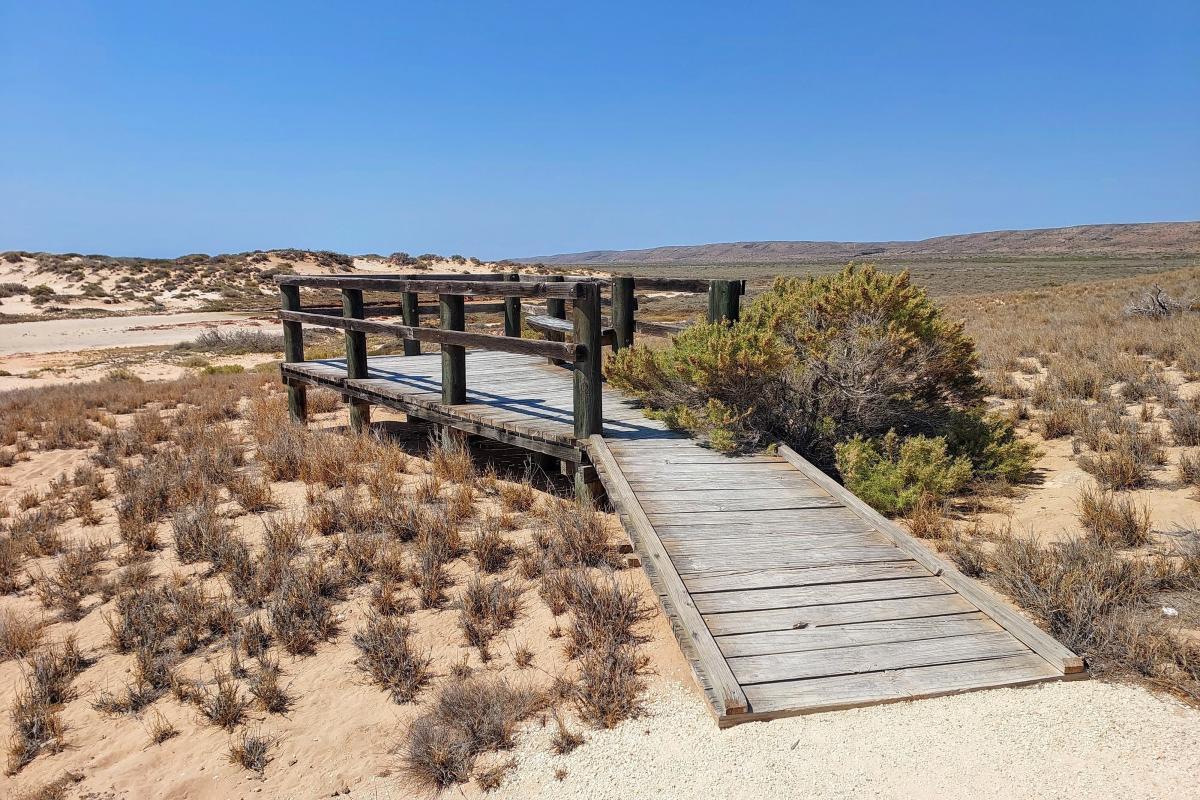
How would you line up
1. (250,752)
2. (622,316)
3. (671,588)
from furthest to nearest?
1. (622,316)
2. (671,588)
3. (250,752)

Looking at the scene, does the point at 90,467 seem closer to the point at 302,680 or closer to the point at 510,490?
the point at 510,490

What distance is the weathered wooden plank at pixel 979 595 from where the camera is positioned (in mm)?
3451

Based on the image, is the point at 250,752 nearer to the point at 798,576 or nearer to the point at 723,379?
the point at 798,576

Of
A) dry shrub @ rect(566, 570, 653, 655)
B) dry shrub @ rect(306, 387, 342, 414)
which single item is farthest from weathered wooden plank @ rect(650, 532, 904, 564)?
dry shrub @ rect(306, 387, 342, 414)

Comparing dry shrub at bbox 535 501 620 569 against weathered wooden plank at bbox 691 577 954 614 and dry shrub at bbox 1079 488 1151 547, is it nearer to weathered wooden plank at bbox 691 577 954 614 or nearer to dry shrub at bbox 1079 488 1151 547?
weathered wooden plank at bbox 691 577 954 614

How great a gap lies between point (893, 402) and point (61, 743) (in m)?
6.06

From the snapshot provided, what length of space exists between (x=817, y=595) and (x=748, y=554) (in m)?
0.48

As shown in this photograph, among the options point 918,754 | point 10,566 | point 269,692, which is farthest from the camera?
point 10,566

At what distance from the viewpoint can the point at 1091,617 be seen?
375 centimetres

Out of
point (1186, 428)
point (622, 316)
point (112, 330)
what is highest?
point (622, 316)

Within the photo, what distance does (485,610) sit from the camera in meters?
4.43

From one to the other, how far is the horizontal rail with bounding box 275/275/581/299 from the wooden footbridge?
19 millimetres

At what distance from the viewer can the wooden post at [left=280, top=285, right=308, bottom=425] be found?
30.3 ft

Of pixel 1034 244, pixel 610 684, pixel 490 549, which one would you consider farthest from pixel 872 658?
pixel 1034 244
